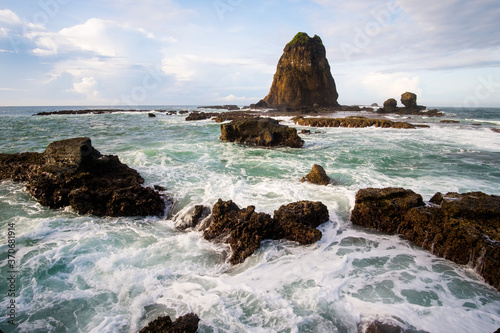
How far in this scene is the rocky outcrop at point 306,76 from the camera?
75625 mm

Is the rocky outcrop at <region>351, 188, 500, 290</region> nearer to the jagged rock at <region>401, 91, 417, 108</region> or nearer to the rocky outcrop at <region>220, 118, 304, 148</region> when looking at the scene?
the rocky outcrop at <region>220, 118, 304, 148</region>

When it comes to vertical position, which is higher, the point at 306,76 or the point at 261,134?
the point at 306,76

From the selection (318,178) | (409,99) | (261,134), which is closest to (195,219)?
(318,178)

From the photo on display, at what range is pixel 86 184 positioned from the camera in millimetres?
7168

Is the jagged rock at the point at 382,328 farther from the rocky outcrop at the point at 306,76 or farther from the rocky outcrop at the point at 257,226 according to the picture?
the rocky outcrop at the point at 306,76

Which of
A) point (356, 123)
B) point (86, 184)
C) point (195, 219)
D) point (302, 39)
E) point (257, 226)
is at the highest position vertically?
point (302, 39)

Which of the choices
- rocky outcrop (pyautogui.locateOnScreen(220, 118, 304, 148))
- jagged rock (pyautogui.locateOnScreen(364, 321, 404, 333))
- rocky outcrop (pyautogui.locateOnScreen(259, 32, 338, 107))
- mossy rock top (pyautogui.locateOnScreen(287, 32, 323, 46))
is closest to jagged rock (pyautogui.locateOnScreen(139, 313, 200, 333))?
jagged rock (pyautogui.locateOnScreen(364, 321, 404, 333))

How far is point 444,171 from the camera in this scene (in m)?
10.6

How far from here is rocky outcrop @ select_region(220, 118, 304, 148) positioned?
16641 mm

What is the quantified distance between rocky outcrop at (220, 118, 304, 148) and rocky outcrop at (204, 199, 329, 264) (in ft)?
35.7

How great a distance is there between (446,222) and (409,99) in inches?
2579

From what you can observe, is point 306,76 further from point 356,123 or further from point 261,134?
point 261,134

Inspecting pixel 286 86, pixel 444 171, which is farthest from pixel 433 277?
pixel 286 86

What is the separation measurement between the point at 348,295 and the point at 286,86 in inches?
3122
